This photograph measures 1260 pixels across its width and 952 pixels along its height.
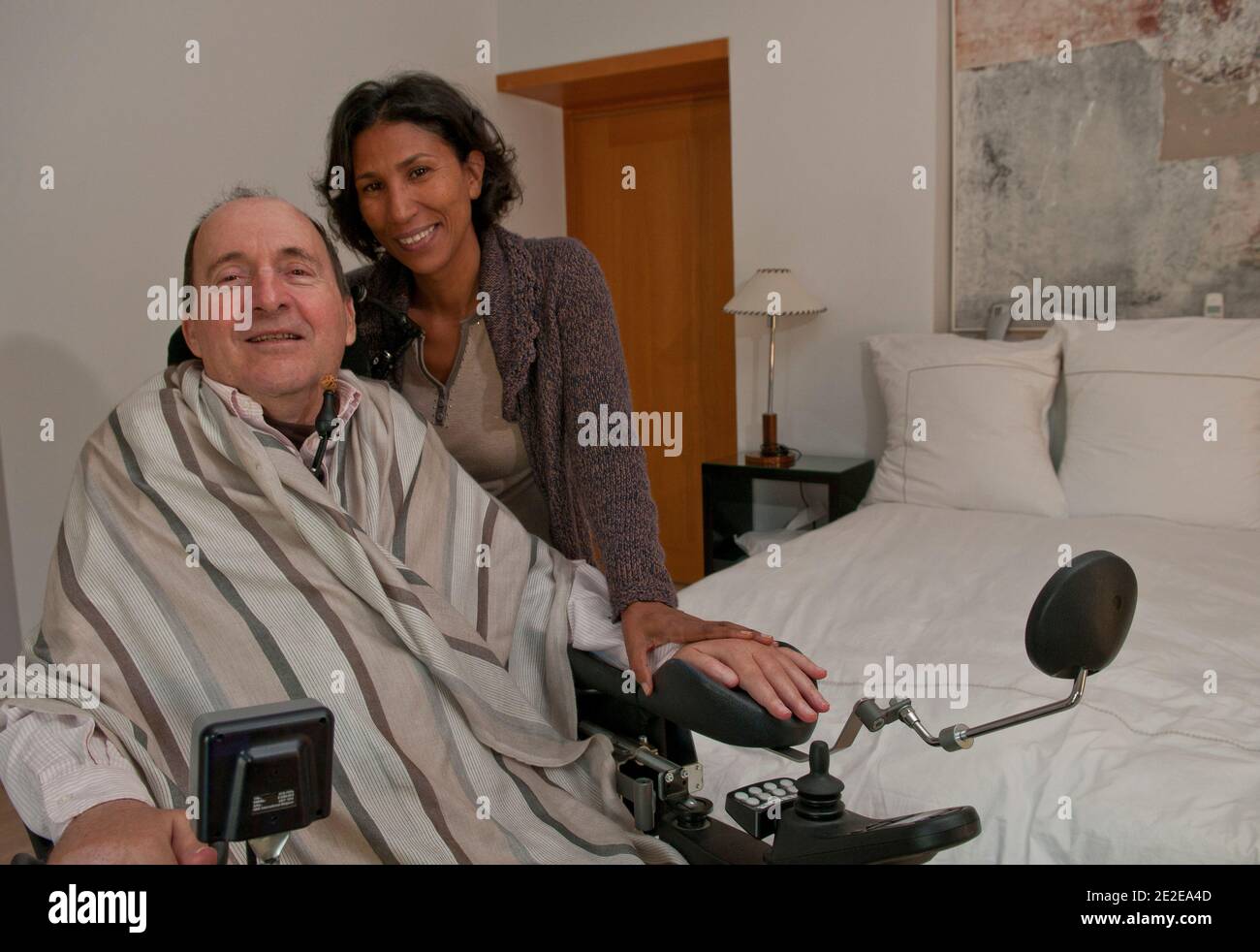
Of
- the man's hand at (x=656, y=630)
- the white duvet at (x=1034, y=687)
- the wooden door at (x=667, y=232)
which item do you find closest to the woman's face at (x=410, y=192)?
the man's hand at (x=656, y=630)

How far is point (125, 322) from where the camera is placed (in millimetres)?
2781

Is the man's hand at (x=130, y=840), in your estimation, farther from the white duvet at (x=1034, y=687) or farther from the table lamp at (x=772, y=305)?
the table lamp at (x=772, y=305)

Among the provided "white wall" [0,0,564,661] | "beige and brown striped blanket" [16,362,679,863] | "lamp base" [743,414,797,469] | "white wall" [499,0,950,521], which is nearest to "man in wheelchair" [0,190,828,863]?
"beige and brown striped blanket" [16,362,679,863]

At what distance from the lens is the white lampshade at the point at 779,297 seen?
346 centimetres

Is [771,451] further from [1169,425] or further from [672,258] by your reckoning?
[1169,425]

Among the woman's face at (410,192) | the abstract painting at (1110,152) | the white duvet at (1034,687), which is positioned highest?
the abstract painting at (1110,152)

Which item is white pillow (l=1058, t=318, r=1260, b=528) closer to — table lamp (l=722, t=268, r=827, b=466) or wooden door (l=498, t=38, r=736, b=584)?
table lamp (l=722, t=268, r=827, b=466)

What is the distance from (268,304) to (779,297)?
245 centimetres

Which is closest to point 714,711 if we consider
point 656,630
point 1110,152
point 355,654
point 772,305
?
point 656,630

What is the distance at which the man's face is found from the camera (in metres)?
1.22

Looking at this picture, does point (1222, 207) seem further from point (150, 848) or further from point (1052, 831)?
point (150, 848)

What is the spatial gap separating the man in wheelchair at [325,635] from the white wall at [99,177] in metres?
1.64

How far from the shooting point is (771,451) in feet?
11.8
